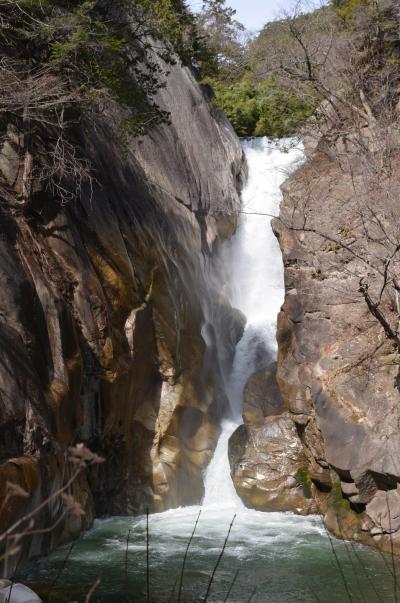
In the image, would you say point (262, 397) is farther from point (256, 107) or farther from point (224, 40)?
point (224, 40)

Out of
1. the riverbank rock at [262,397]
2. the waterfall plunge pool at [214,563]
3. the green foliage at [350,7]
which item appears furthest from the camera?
the green foliage at [350,7]

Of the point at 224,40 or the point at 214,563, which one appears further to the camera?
the point at 224,40

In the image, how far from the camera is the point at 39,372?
28.1ft

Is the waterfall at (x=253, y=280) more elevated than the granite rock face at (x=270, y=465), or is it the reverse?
the waterfall at (x=253, y=280)

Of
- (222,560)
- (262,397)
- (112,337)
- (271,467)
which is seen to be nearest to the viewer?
(222,560)

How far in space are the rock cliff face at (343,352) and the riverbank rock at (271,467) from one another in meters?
0.29

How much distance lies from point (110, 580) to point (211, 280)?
32.4ft

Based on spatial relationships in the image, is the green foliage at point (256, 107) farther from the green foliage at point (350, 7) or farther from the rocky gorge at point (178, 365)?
the rocky gorge at point (178, 365)

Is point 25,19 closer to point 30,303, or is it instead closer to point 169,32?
point 169,32

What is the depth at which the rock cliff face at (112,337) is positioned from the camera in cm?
813

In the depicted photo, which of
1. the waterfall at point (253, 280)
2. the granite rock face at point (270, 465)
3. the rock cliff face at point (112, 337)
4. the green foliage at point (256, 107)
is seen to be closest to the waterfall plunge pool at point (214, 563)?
the rock cliff face at point (112, 337)

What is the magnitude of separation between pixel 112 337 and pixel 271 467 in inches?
149

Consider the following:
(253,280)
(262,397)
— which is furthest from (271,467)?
(253,280)

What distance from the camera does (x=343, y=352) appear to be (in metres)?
11.4
